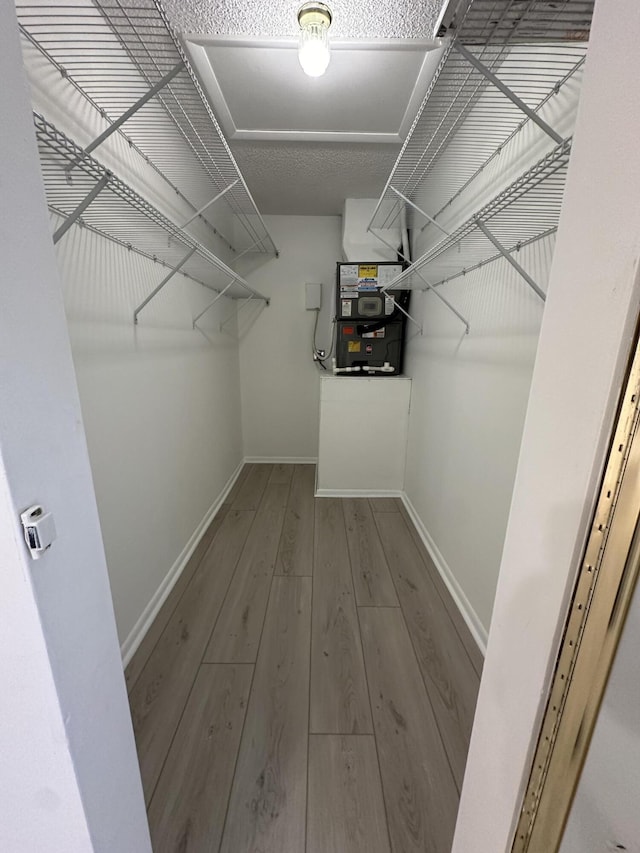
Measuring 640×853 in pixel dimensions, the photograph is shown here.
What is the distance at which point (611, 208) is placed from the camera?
38 centimetres

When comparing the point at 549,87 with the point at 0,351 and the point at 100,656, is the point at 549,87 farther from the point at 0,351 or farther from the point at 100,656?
the point at 100,656

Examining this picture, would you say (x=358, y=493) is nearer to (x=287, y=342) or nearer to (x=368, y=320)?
(x=368, y=320)

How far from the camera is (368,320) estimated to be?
2705 millimetres

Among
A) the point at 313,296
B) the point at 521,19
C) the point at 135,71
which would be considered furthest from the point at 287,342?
the point at 521,19

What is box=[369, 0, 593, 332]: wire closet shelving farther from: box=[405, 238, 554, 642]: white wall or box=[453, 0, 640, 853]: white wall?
box=[453, 0, 640, 853]: white wall

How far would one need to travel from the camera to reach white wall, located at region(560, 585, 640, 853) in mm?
409

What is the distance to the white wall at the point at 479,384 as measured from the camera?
1193 millimetres

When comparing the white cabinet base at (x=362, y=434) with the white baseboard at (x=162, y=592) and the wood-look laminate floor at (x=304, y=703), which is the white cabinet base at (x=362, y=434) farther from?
the white baseboard at (x=162, y=592)

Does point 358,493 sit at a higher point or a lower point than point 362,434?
lower

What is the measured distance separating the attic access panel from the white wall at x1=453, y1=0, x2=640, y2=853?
4.69ft

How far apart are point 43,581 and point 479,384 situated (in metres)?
1.65

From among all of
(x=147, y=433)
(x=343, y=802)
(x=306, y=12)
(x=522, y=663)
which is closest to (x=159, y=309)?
(x=147, y=433)

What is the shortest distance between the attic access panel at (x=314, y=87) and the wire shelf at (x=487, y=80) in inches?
6.8

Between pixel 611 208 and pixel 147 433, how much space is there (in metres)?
1.70
